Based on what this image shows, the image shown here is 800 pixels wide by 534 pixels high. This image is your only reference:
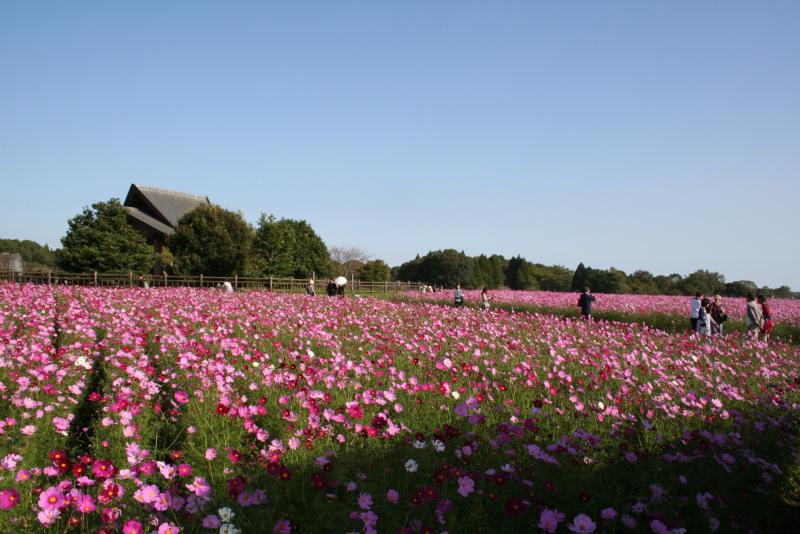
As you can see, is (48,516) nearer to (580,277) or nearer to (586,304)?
(586,304)

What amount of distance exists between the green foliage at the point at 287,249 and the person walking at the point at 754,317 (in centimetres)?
3218

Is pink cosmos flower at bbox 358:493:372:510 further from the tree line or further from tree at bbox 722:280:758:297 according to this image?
tree at bbox 722:280:758:297

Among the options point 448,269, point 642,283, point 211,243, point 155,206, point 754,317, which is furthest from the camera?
point 448,269

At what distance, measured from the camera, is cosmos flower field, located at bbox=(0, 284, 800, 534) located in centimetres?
288

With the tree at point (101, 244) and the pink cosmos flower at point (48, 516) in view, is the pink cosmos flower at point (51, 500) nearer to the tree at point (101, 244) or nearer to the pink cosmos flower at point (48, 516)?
the pink cosmos flower at point (48, 516)

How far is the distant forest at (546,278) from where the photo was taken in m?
52.8

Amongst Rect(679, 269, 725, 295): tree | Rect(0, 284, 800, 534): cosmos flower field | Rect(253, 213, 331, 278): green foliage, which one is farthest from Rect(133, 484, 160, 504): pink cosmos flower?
Rect(679, 269, 725, 295): tree

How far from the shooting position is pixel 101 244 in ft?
104

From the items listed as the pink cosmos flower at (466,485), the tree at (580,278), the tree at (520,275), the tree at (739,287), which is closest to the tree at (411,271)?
the tree at (520,275)

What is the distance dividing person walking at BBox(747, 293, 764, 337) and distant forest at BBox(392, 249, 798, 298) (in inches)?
1556

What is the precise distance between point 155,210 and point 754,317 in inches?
1798

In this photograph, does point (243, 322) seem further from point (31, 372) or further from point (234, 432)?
point (234, 432)

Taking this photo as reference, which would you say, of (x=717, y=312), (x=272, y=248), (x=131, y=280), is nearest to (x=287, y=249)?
(x=272, y=248)

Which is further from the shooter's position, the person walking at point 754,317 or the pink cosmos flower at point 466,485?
the person walking at point 754,317
